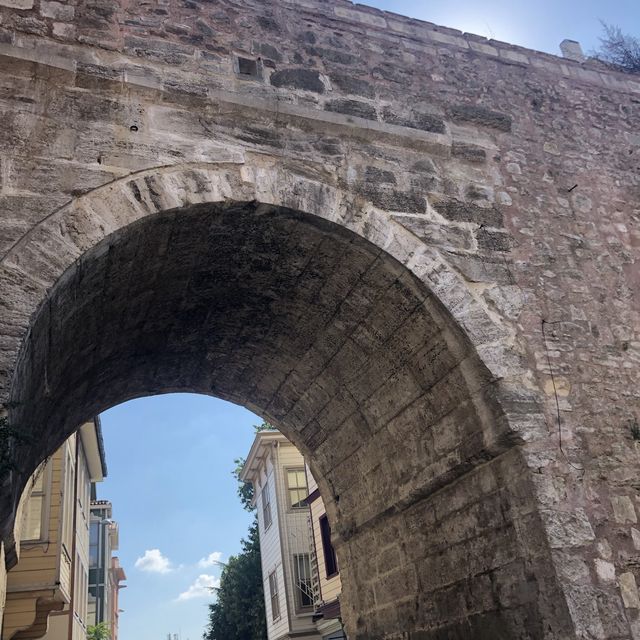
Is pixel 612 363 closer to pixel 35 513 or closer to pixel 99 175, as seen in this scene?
pixel 99 175

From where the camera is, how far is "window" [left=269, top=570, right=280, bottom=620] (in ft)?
56.8

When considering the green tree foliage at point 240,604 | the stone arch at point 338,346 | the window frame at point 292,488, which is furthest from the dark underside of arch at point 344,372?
the green tree foliage at point 240,604

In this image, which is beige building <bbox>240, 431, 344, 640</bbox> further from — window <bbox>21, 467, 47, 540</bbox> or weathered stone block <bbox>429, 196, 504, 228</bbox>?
weathered stone block <bbox>429, 196, 504, 228</bbox>

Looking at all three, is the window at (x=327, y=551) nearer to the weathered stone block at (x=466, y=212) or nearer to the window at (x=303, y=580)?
the window at (x=303, y=580)

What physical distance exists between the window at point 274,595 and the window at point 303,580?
108cm

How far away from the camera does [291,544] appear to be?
16828 mm

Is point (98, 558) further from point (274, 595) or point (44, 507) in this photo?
point (44, 507)

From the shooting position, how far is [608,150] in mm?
5477

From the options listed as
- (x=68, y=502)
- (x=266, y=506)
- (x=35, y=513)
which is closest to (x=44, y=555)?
(x=35, y=513)

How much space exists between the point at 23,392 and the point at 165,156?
159cm

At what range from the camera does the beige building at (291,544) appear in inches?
572

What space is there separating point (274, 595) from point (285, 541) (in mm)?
1967

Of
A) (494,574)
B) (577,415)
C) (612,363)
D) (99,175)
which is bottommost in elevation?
(494,574)

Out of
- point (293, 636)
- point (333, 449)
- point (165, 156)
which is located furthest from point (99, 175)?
point (293, 636)
